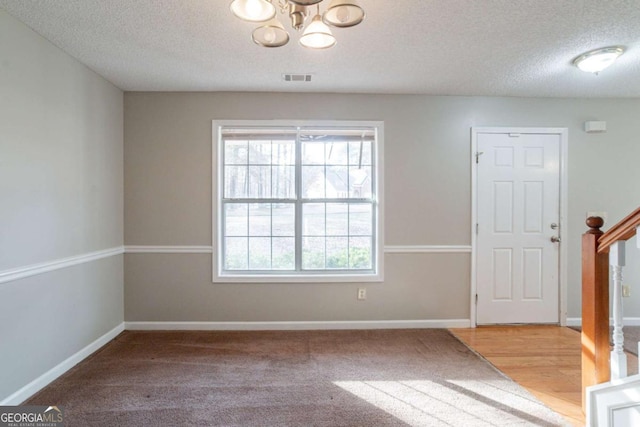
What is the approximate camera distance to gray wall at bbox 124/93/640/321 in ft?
11.0

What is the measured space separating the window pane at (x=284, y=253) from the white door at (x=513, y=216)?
77.5 inches

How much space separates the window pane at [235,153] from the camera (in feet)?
→ 11.4

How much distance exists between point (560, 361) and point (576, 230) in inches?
59.2

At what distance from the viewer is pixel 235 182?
3.50 metres

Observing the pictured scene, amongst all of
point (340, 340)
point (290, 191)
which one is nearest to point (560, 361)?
point (340, 340)

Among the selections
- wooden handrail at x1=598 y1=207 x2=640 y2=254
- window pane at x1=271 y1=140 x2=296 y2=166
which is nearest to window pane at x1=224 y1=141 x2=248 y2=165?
window pane at x1=271 y1=140 x2=296 y2=166

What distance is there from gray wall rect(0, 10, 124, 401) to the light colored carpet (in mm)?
337

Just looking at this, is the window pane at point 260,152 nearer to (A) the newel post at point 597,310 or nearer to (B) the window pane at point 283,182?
(B) the window pane at point 283,182

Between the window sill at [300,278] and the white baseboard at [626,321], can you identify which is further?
the white baseboard at [626,321]

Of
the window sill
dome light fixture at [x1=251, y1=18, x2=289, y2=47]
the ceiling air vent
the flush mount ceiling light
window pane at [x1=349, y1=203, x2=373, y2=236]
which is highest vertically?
the ceiling air vent

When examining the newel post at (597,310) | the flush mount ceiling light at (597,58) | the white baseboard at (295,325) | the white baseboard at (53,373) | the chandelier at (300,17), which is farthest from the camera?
the white baseboard at (295,325)

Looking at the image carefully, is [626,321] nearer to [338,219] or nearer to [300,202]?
[338,219]

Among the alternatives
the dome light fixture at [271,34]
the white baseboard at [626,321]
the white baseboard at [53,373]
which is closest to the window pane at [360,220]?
the dome light fixture at [271,34]

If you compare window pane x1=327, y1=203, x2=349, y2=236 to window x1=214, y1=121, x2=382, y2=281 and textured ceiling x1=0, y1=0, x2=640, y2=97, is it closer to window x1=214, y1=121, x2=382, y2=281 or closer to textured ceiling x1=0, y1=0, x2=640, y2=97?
window x1=214, y1=121, x2=382, y2=281
